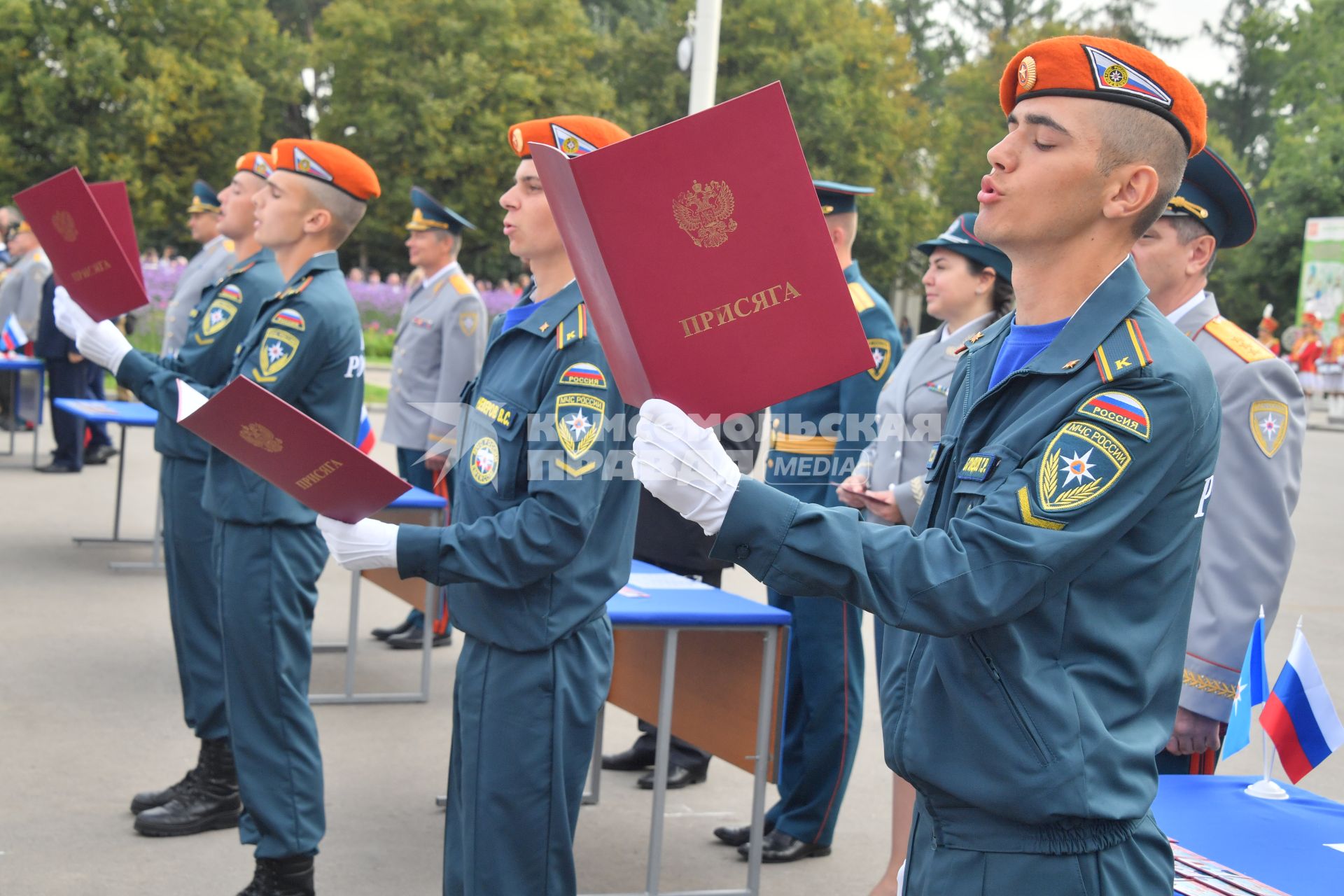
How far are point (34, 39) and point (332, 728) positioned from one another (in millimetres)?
27642

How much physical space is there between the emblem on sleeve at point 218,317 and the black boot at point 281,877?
68.5 inches

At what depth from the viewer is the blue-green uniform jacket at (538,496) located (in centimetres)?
279

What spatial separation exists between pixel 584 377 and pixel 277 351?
1.37 metres

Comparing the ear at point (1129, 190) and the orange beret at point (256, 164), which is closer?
the ear at point (1129, 190)

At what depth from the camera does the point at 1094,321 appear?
1845mm

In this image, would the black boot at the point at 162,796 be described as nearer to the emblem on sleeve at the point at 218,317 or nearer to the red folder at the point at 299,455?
the emblem on sleeve at the point at 218,317

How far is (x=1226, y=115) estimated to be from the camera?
56.1 m

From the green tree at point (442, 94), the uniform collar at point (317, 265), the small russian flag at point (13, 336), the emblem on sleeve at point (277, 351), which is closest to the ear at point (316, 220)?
the uniform collar at point (317, 265)

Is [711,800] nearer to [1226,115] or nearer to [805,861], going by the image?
[805,861]

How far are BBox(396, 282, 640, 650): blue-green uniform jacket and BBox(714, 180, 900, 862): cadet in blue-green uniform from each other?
165 cm

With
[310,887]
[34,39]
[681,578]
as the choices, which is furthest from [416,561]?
[34,39]

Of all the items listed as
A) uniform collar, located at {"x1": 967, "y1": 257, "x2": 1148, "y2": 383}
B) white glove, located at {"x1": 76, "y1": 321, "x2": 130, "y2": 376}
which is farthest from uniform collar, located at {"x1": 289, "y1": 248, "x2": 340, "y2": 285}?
uniform collar, located at {"x1": 967, "y1": 257, "x2": 1148, "y2": 383}

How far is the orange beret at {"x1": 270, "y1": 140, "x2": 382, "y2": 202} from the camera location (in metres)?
4.25

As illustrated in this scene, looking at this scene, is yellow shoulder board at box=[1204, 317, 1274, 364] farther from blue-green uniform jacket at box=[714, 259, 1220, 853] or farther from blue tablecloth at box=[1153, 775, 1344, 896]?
blue-green uniform jacket at box=[714, 259, 1220, 853]
